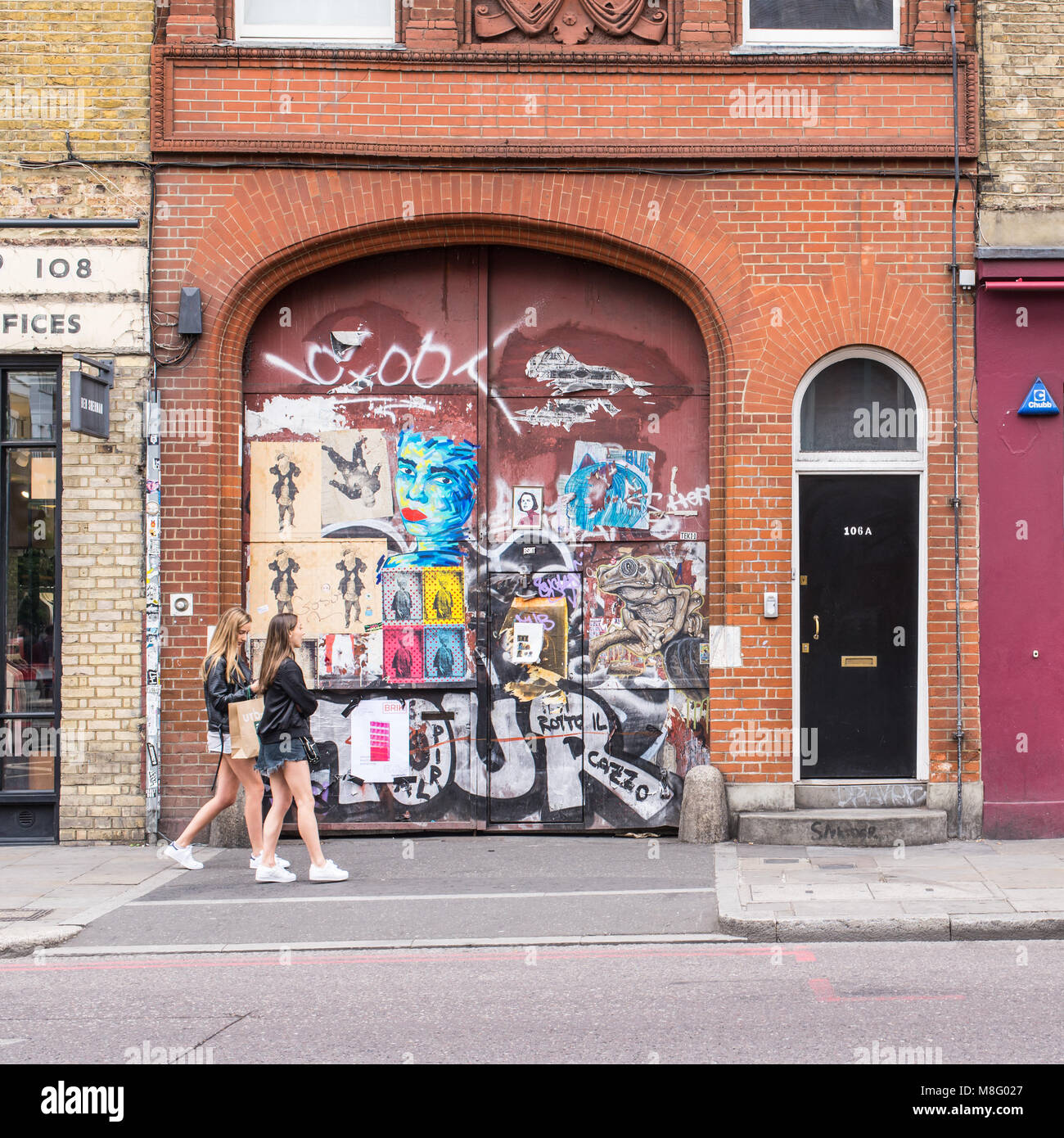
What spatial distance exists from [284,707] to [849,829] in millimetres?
4570

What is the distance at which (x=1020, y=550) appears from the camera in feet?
34.7

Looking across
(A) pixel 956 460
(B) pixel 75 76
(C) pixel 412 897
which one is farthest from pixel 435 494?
(B) pixel 75 76

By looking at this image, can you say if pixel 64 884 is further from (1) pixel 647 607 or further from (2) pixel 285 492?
(1) pixel 647 607

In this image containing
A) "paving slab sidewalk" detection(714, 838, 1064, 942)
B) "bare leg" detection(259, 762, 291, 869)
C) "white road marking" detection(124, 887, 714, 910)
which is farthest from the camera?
"bare leg" detection(259, 762, 291, 869)

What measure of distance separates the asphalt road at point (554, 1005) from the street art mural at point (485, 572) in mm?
3359

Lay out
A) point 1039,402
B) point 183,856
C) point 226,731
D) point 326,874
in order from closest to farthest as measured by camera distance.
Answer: point 326,874 → point 226,731 → point 183,856 → point 1039,402

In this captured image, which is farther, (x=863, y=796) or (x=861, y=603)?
(x=861, y=603)

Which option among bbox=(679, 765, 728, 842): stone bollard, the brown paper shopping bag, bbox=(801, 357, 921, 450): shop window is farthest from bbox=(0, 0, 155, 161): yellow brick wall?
bbox=(679, 765, 728, 842): stone bollard

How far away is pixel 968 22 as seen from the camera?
10.6 metres

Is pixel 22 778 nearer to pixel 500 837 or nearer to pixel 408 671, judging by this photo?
pixel 408 671

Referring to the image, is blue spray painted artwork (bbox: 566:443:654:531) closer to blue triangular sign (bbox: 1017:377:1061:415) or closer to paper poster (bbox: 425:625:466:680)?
paper poster (bbox: 425:625:466:680)

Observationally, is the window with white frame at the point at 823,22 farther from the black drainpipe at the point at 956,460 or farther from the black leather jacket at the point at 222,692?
the black leather jacket at the point at 222,692

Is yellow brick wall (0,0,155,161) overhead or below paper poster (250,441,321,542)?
overhead

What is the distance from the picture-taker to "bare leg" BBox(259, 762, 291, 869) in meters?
9.20
